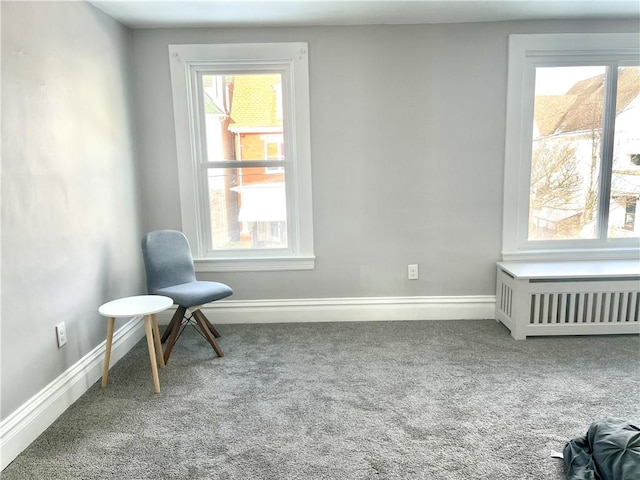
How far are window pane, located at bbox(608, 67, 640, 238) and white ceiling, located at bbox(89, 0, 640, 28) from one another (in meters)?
0.47

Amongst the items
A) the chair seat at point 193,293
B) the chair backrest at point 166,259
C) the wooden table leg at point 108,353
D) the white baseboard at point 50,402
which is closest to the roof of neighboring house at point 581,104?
the chair seat at point 193,293

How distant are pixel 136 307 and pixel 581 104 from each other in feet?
10.8

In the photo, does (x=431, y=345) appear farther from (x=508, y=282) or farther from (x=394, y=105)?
(x=394, y=105)

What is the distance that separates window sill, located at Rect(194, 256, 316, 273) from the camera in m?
3.30

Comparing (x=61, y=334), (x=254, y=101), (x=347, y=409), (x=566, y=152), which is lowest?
(x=347, y=409)

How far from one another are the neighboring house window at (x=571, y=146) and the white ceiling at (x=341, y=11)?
233mm

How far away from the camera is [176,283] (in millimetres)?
2900

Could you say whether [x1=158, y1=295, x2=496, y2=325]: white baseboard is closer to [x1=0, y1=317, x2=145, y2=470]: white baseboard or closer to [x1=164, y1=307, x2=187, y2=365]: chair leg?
[x1=164, y1=307, x2=187, y2=365]: chair leg

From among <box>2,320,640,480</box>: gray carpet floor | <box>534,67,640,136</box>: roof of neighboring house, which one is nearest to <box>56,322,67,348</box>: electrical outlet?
<box>2,320,640,480</box>: gray carpet floor

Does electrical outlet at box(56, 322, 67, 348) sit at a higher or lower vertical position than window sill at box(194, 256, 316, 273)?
lower

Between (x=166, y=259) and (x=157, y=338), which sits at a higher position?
(x=166, y=259)

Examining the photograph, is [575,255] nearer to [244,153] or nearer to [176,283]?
[244,153]

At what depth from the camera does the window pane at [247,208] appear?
327cm

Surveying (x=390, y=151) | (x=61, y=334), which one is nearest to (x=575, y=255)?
(x=390, y=151)
